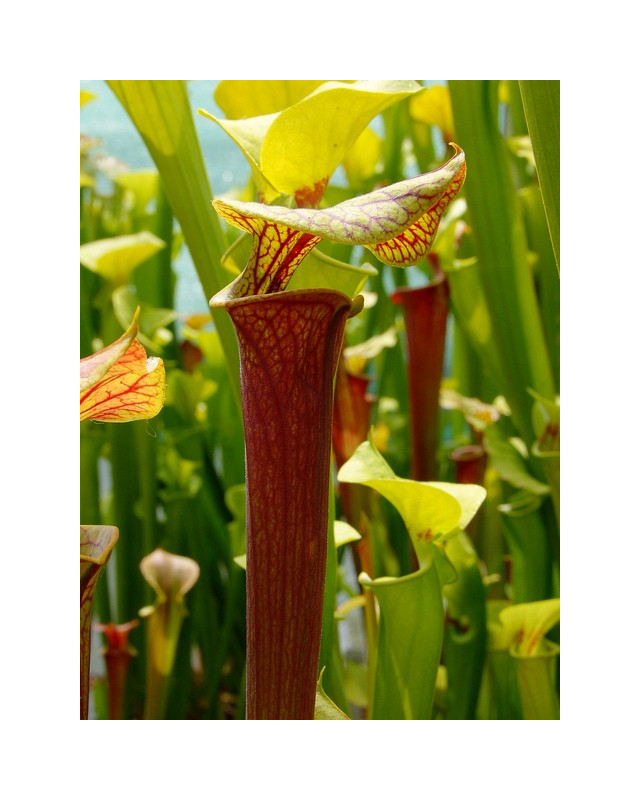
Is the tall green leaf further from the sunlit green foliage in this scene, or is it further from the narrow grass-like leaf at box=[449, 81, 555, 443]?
the narrow grass-like leaf at box=[449, 81, 555, 443]

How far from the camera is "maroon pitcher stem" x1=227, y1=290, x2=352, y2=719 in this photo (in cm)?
40

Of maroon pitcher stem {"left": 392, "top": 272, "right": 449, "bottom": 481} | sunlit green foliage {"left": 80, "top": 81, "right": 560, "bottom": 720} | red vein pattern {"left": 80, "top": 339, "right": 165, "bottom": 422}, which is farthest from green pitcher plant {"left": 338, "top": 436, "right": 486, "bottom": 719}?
maroon pitcher stem {"left": 392, "top": 272, "right": 449, "bottom": 481}

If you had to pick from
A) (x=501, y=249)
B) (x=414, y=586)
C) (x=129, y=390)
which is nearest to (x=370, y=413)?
(x=501, y=249)

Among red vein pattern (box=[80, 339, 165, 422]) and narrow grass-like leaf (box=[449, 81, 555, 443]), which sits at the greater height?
narrow grass-like leaf (box=[449, 81, 555, 443])

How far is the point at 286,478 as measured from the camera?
0.43 m

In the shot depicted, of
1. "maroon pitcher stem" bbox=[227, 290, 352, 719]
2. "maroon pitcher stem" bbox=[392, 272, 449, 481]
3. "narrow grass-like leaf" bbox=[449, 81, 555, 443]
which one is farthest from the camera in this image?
"maroon pitcher stem" bbox=[392, 272, 449, 481]

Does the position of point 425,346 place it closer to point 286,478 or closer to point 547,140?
point 547,140

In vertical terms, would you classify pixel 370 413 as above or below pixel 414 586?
above

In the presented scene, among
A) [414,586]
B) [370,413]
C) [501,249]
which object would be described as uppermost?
[501,249]

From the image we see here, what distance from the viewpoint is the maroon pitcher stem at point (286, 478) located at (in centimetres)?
40
